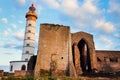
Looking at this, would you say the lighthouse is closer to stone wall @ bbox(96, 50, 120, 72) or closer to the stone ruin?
stone wall @ bbox(96, 50, 120, 72)

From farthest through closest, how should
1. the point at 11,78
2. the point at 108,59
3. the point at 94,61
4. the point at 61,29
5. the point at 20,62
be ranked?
the point at 20,62 → the point at 108,59 → the point at 94,61 → the point at 61,29 → the point at 11,78

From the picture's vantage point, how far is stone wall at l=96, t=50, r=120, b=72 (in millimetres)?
31781

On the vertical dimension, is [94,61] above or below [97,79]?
above

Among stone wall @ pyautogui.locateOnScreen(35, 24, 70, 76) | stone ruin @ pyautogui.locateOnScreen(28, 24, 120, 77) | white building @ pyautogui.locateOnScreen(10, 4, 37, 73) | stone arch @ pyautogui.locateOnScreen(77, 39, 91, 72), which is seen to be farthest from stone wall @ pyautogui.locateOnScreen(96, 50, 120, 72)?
white building @ pyautogui.locateOnScreen(10, 4, 37, 73)

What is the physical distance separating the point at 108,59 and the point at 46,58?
12.5 meters

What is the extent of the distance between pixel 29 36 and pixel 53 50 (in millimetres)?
25717

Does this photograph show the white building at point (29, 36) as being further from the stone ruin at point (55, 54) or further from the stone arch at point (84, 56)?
the stone ruin at point (55, 54)

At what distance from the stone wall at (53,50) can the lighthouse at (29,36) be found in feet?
77.8

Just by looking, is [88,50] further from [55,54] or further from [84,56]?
[55,54]

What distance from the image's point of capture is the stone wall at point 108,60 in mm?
31781

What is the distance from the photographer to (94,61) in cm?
3027

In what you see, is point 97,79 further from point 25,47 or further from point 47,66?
point 25,47

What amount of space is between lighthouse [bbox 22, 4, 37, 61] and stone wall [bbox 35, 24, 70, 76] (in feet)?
77.8

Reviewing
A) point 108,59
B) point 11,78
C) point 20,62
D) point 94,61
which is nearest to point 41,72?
point 11,78
